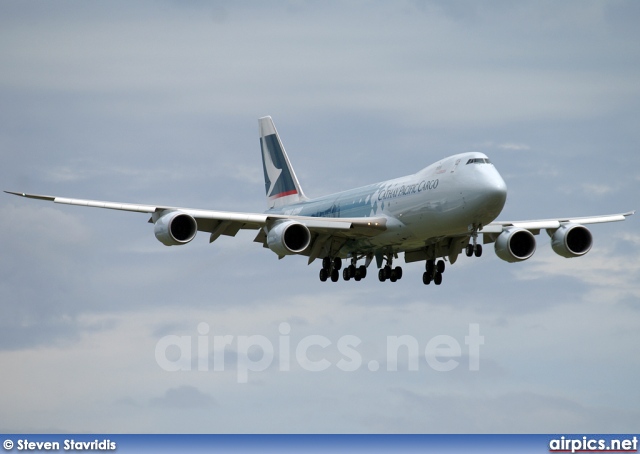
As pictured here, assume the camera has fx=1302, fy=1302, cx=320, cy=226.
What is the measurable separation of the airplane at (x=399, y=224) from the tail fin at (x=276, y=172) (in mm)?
5582

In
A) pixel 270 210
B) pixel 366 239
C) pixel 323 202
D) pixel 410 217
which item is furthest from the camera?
pixel 270 210

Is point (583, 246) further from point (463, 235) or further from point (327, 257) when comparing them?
point (327, 257)

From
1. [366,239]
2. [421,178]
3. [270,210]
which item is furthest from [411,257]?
[270,210]

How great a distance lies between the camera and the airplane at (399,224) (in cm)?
6259

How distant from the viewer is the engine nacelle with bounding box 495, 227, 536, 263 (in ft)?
231

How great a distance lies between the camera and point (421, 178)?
6606 cm

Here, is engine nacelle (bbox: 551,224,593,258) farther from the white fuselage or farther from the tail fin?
the tail fin

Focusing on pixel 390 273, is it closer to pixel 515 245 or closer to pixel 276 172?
pixel 515 245

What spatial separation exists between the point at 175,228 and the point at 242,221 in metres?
4.22

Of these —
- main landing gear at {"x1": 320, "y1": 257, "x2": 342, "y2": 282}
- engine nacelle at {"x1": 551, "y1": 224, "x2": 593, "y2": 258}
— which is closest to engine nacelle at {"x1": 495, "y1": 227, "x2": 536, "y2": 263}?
engine nacelle at {"x1": 551, "y1": 224, "x2": 593, "y2": 258}

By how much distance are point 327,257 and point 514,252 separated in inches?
420

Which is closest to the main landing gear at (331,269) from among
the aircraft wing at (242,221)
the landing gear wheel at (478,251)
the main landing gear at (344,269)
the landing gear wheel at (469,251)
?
the main landing gear at (344,269)

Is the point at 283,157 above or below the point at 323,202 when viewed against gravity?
above

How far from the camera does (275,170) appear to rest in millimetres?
87625
